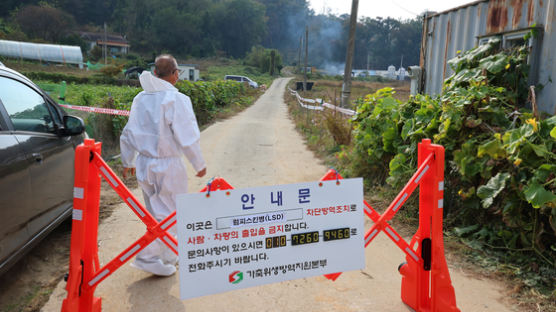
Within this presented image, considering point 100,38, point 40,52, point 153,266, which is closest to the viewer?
point 153,266

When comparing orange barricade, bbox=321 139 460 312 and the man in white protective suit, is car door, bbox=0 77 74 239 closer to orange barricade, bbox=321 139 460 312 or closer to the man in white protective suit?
the man in white protective suit

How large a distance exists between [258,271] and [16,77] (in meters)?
2.83

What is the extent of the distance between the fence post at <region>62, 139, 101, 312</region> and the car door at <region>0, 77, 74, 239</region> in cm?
99

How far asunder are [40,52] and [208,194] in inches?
2331

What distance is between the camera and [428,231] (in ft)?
9.40

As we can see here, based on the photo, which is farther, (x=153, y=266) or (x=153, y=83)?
(x=153, y=266)

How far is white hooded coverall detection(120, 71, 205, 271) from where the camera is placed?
10.5 ft

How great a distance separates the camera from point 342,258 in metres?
2.61

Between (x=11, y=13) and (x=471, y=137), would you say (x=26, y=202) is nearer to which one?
(x=471, y=137)

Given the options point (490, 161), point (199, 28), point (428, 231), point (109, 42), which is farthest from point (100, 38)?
point (428, 231)

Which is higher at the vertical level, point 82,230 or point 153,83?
point 153,83

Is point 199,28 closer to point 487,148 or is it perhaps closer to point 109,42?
point 109,42

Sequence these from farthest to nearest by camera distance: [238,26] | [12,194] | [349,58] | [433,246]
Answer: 1. [238,26]
2. [349,58]
3. [12,194]
4. [433,246]

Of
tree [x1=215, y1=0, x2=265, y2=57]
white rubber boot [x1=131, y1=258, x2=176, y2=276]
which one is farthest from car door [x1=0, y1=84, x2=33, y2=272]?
tree [x1=215, y1=0, x2=265, y2=57]
